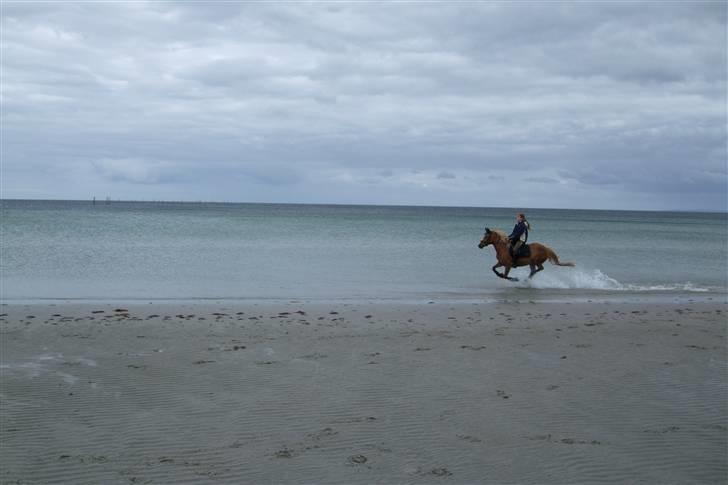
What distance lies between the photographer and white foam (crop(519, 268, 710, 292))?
777 inches

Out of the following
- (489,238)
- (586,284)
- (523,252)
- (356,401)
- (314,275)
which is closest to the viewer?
(356,401)

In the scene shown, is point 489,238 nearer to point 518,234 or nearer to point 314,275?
point 518,234

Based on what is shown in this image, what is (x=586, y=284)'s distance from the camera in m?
20.2

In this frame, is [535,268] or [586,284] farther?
[535,268]

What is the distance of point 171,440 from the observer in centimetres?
605

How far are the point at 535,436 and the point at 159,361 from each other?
17.0ft

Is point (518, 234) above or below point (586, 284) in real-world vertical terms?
above

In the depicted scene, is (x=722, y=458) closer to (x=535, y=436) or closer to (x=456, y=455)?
(x=535, y=436)

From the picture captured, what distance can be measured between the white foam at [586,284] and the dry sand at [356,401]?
7.59 metres

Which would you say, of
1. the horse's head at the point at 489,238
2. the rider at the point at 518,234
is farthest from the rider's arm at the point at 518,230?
the horse's head at the point at 489,238

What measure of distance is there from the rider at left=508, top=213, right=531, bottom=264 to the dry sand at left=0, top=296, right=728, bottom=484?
7473 mm

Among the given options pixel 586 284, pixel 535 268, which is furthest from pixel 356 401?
pixel 586 284

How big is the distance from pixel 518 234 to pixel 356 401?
13454mm

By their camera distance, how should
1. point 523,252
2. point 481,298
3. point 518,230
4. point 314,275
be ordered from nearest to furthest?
1. point 481,298
2. point 518,230
3. point 523,252
4. point 314,275
